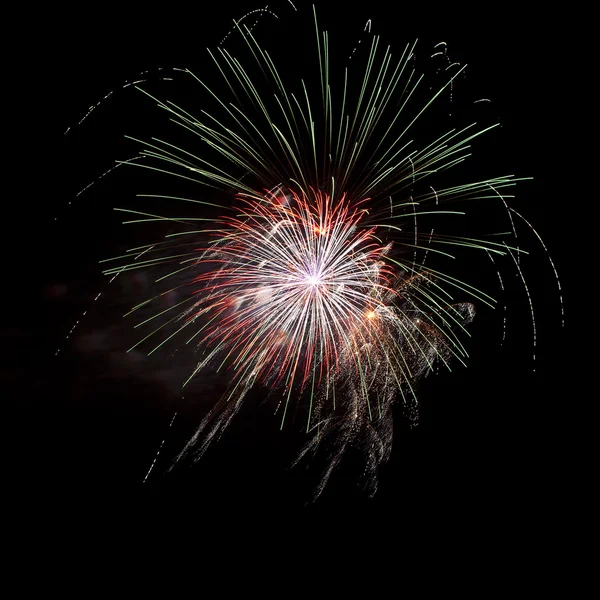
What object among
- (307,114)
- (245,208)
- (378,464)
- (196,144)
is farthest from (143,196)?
(378,464)

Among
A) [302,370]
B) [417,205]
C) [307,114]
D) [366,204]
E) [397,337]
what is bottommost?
[302,370]

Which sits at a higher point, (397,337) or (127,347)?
(397,337)

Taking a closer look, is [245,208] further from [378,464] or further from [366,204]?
[378,464]

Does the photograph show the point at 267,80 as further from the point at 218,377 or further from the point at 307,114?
the point at 218,377

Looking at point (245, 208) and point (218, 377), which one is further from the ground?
point (245, 208)

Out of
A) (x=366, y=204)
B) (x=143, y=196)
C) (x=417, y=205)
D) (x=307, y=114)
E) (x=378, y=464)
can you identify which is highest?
(x=307, y=114)

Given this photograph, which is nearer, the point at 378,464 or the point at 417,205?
the point at 417,205

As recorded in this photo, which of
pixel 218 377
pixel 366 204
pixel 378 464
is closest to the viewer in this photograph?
pixel 366 204

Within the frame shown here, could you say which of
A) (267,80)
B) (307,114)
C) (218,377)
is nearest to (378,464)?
(218,377)

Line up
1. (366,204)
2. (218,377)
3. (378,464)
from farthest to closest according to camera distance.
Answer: (378,464) < (218,377) < (366,204)
